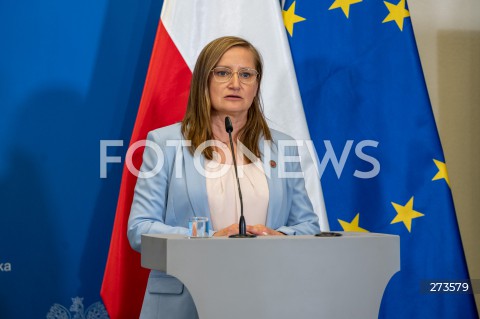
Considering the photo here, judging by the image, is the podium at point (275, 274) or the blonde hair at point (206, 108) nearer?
the podium at point (275, 274)

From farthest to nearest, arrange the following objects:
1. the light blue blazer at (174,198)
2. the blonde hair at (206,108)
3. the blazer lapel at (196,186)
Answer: the blonde hair at (206,108) < the blazer lapel at (196,186) < the light blue blazer at (174,198)

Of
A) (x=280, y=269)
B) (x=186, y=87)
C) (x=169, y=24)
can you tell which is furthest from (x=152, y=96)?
(x=280, y=269)

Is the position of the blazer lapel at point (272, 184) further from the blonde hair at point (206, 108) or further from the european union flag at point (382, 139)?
the european union flag at point (382, 139)

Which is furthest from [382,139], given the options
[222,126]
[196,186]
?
[196,186]

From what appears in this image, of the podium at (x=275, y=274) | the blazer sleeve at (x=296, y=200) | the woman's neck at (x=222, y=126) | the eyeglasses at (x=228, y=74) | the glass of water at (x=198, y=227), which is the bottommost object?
the podium at (x=275, y=274)

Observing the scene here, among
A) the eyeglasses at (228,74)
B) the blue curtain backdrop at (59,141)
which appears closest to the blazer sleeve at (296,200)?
the eyeglasses at (228,74)

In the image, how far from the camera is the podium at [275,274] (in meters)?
1.64

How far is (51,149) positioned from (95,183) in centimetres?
26

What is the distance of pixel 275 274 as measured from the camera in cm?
168

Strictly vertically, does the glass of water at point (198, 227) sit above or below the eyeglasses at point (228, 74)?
below

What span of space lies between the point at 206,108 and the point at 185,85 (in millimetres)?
646

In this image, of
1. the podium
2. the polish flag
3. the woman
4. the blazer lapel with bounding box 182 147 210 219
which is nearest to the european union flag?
the polish flag

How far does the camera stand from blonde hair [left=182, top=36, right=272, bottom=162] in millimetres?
2408

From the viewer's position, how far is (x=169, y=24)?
3.09 metres
